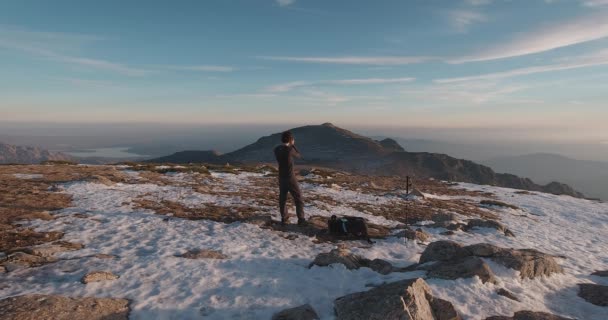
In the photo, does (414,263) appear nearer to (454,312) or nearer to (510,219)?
(454,312)

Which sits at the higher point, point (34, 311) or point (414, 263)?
point (34, 311)

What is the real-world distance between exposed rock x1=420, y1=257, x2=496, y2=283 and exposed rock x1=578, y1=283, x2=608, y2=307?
7.74 feet

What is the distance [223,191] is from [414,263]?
15669mm

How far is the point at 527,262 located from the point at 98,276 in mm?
11743

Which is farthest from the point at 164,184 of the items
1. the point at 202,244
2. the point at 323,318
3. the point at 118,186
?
the point at 323,318

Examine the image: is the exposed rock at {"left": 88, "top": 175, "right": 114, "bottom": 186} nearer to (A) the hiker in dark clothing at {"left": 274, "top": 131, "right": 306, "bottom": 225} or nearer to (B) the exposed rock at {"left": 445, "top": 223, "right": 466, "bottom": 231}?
(A) the hiker in dark clothing at {"left": 274, "top": 131, "right": 306, "bottom": 225}

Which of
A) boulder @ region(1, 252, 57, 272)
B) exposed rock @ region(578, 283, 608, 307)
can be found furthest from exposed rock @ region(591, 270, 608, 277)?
boulder @ region(1, 252, 57, 272)

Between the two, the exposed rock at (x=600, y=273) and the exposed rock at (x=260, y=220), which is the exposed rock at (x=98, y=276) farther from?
the exposed rock at (x=600, y=273)

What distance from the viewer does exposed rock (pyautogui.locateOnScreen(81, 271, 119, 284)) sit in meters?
8.13

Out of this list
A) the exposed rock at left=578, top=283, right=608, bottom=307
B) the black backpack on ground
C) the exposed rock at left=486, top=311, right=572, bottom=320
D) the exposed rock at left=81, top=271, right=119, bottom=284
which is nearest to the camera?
the exposed rock at left=486, top=311, right=572, bottom=320

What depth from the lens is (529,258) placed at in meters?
10.4

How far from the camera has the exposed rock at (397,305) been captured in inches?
254

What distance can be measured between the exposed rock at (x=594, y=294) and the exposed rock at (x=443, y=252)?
2914mm

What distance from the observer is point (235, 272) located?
938 centimetres
